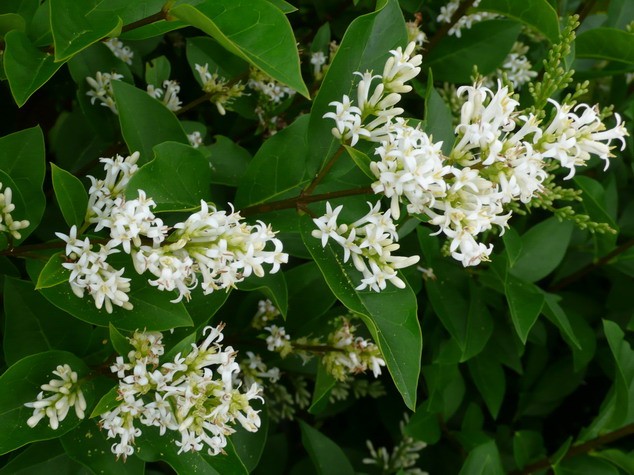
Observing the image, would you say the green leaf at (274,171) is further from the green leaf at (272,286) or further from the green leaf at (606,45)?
the green leaf at (606,45)

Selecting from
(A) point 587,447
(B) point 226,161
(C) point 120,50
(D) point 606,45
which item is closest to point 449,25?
(D) point 606,45

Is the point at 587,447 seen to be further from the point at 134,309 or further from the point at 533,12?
the point at 134,309

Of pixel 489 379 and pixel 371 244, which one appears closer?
pixel 371 244

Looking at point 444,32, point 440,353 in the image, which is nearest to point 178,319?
point 440,353

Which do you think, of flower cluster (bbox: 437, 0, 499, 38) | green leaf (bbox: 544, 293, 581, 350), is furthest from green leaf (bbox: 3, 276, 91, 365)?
flower cluster (bbox: 437, 0, 499, 38)

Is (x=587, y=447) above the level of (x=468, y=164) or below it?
below

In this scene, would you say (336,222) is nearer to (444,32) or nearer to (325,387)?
(325,387)

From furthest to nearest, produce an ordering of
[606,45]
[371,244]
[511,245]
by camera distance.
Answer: [606,45]
[511,245]
[371,244]
